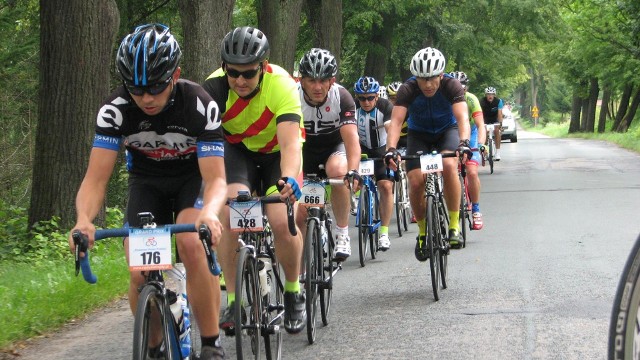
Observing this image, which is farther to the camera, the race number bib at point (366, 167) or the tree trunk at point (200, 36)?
the tree trunk at point (200, 36)

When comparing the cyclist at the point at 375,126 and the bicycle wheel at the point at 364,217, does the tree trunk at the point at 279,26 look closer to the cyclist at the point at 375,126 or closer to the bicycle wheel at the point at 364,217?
the cyclist at the point at 375,126

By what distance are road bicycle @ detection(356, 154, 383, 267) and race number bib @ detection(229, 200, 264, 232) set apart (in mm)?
5006

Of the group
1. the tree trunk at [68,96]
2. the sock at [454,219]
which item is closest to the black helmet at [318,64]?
the sock at [454,219]

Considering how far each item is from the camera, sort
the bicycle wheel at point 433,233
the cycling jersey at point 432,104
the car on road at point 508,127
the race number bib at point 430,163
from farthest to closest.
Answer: the car on road at point 508,127, the cycling jersey at point 432,104, the race number bib at point 430,163, the bicycle wheel at point 433,233

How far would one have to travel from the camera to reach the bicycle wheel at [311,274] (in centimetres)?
717

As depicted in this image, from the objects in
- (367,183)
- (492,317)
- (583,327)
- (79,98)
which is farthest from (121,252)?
(583,327)

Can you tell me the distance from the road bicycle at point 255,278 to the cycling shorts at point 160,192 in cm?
55

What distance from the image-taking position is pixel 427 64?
9594 millimetres

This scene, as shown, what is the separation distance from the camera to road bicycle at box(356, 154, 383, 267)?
1135 cm

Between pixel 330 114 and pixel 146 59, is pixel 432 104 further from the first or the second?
pixel 146 59

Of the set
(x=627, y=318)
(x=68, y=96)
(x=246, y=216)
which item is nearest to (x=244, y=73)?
(x=246, y=216)

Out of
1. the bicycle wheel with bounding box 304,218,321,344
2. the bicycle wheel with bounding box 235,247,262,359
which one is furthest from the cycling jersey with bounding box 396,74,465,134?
the bicycle wheel with bounding box 235,247,262,359

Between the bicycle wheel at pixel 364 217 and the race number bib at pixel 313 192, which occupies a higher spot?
the race number bib at pixel 313 192

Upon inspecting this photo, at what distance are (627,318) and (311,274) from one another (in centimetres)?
455
